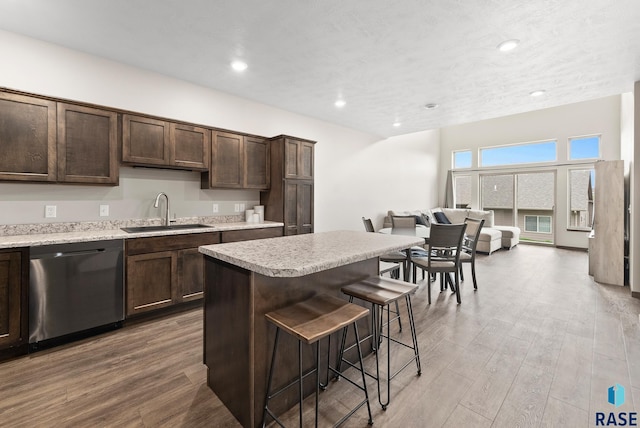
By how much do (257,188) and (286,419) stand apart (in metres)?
2.95

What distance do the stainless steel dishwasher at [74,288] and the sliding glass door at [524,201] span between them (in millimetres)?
9003

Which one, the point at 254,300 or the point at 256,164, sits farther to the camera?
the point at 256,164

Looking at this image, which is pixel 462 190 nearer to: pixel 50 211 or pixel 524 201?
pixel 524 201

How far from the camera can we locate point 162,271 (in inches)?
113

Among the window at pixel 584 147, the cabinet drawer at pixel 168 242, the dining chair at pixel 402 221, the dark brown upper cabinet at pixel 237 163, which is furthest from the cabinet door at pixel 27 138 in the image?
the window at pixel 584 147

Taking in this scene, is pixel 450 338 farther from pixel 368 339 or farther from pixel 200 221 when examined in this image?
pixel 200 221

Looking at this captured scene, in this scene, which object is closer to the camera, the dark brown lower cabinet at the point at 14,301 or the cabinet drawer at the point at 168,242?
the dark brown lower cabinet at the point at 14,301

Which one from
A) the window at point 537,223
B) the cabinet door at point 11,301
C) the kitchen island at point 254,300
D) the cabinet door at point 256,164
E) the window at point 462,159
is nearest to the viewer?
the kitchen island at point 254,300

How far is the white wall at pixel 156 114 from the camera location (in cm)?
260

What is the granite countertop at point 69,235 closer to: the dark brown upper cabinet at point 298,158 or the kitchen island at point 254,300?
the dark brown upper cabinet at point 298,158

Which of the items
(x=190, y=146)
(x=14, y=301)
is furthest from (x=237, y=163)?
(x=14, y=301)

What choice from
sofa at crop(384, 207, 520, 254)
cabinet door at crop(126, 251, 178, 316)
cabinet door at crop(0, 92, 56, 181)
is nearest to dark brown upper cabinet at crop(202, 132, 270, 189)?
cabinet door at crop(126, 251, 178, 316)

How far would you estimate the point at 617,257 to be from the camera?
13.3 ft

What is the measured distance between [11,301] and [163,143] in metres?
1.87
